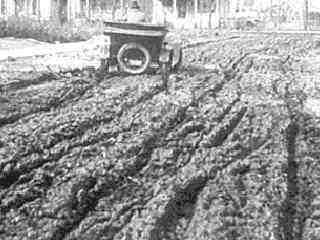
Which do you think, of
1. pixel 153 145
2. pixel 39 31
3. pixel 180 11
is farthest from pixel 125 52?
pixel 180 11

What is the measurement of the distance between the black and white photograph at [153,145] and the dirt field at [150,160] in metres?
0.02

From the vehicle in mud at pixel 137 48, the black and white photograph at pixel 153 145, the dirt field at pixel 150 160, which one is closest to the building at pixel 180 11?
the black and white photograph at pixel 153 145

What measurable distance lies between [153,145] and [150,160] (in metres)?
0.65

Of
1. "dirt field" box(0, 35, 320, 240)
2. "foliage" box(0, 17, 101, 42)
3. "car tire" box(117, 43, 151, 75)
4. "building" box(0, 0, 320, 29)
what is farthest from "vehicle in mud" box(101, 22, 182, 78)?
"building" box(0, 0, 320, 29)

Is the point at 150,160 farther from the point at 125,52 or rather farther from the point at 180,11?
the point at 180,11

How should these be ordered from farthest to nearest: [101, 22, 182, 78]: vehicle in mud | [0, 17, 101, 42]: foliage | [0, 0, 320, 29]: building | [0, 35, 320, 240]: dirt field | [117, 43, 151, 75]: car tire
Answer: [0, 0, 320, 29]: building
[0, 17, 101, 42]: foliage
[117, 43, 151, 75]: car tire
[101, 22, 182, 78]: vehicle in mud
[0, 35, 320, 240]: dirt field

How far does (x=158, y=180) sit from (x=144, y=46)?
7405 mm

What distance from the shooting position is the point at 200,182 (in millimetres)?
6102

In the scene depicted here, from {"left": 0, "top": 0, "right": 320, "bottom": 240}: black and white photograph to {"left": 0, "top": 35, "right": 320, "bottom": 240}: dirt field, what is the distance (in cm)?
2

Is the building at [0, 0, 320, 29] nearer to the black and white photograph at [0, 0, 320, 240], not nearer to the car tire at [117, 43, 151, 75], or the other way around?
the black and white photograph at [0, 0, 320, 240]

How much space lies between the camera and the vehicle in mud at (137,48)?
12.7 m

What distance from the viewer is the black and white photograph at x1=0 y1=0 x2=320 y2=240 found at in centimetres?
510

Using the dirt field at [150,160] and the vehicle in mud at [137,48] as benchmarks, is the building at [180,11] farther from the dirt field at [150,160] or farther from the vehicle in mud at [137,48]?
the dirt field at [150,160]

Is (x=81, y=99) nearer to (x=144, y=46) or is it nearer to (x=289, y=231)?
(x=144, y=46)
